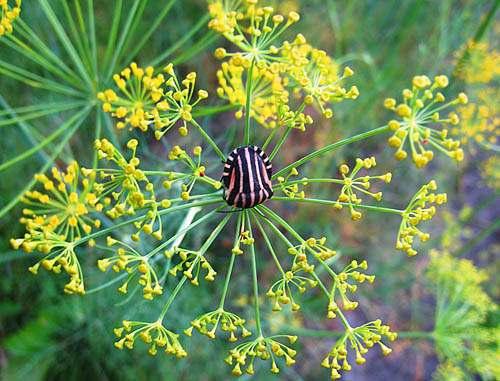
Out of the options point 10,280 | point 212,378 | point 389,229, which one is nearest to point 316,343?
point 212,378

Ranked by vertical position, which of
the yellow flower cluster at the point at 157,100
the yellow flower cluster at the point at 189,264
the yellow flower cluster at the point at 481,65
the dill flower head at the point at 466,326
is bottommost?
the yellow flower cluster at the point at 189,264

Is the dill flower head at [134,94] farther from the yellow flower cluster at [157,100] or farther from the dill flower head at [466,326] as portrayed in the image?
the dill flower head at [466,326]

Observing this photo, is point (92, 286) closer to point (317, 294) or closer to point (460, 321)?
point (317, 294)

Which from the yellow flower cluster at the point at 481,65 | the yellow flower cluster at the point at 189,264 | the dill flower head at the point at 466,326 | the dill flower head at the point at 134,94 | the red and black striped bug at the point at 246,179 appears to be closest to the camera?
the yellow flower cluster at the point at 189,264

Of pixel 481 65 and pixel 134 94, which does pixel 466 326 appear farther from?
pixel 134 94

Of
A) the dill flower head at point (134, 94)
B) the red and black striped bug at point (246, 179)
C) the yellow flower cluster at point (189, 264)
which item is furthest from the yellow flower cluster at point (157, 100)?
the yellow flower cluster at point (189, 264)

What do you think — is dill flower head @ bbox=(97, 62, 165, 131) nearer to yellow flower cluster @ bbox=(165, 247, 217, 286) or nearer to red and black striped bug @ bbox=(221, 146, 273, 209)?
Result: red and black striped bug @ bbox=(221, 146, 273, 209)

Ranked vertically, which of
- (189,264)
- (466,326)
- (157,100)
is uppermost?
(157,100)

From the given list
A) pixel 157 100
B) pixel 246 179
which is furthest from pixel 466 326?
pixel 157 100
